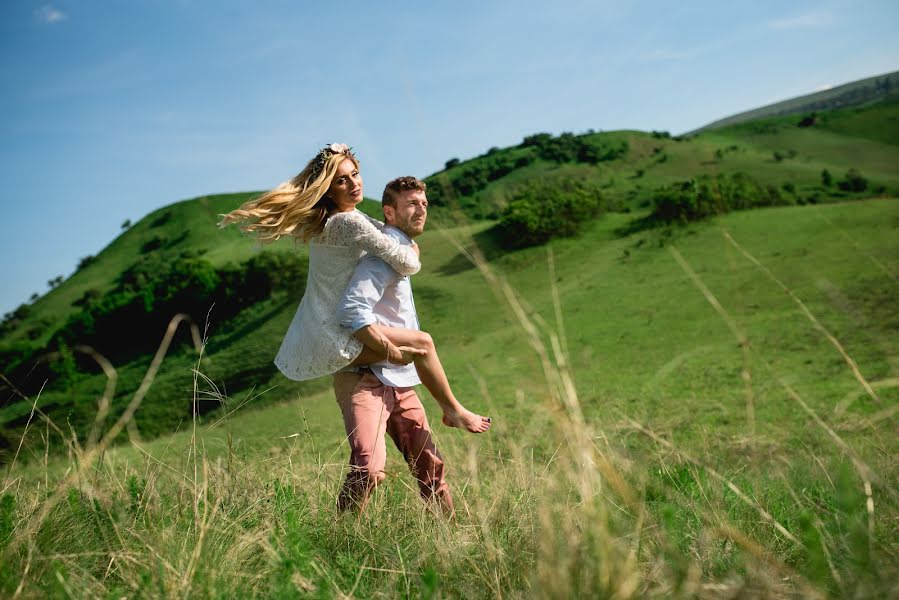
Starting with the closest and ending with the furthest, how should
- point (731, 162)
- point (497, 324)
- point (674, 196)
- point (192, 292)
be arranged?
point (497, 324)
point (674, 196)
point (192, 292)
point (731, 162)

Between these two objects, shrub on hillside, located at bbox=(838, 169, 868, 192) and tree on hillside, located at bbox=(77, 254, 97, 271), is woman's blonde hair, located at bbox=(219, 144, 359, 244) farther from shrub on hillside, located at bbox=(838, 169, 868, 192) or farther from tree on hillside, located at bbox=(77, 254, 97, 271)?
tree on hillside, located at bbox=(77, 254, 97, 271)

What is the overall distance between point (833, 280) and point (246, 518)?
12.5 m

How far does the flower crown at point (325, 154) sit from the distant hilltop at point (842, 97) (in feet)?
164

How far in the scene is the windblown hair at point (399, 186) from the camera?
319 centimetres

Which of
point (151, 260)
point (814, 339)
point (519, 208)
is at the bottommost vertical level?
point (814, 339)

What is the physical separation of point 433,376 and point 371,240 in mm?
700

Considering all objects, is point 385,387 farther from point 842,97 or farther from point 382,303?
point 842,97

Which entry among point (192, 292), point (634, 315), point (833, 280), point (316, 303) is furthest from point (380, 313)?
point (192, 292)

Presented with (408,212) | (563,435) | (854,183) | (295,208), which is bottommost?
(854,183)

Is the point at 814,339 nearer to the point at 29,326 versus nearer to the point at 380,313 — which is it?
the point at 380,313

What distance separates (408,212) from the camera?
10.5 ft

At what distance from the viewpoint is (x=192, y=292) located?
29.4 meters

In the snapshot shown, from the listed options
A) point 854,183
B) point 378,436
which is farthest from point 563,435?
point 854,183

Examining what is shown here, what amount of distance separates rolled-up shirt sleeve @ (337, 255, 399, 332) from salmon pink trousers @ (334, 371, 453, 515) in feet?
1.02
